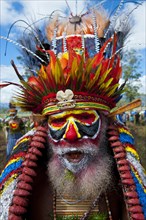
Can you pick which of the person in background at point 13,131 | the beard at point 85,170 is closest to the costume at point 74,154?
the beard at point 85,170

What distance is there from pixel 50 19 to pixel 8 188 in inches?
76.9

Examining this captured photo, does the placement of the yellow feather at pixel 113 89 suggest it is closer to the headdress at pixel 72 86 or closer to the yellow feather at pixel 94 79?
the headdress at pixel 72 86

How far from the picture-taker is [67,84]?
8.82ft

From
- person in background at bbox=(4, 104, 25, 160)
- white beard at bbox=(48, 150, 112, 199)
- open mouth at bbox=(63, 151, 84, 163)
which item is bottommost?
white beard at bbox=(48, 150, 112, 199)

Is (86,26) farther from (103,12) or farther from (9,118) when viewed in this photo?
(9,118)

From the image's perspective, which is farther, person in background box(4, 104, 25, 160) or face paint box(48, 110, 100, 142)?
person in background box(4, 104, 25, 160)

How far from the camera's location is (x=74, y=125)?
262 centimetres

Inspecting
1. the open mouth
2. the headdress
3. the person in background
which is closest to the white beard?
the open mouth

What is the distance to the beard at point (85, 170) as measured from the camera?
2.69 meters

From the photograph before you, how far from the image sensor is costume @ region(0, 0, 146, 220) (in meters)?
2.62

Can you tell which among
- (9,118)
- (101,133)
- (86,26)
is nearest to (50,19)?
(86,26)

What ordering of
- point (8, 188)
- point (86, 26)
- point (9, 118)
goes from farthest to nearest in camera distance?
point (9, 118)
point (86, 26)
point (8, 188)

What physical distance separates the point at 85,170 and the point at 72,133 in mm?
362

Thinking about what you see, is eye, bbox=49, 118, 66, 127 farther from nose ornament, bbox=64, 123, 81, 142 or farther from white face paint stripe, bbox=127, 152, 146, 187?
white face paint stripe, bbox=127, 152, 146, 187
